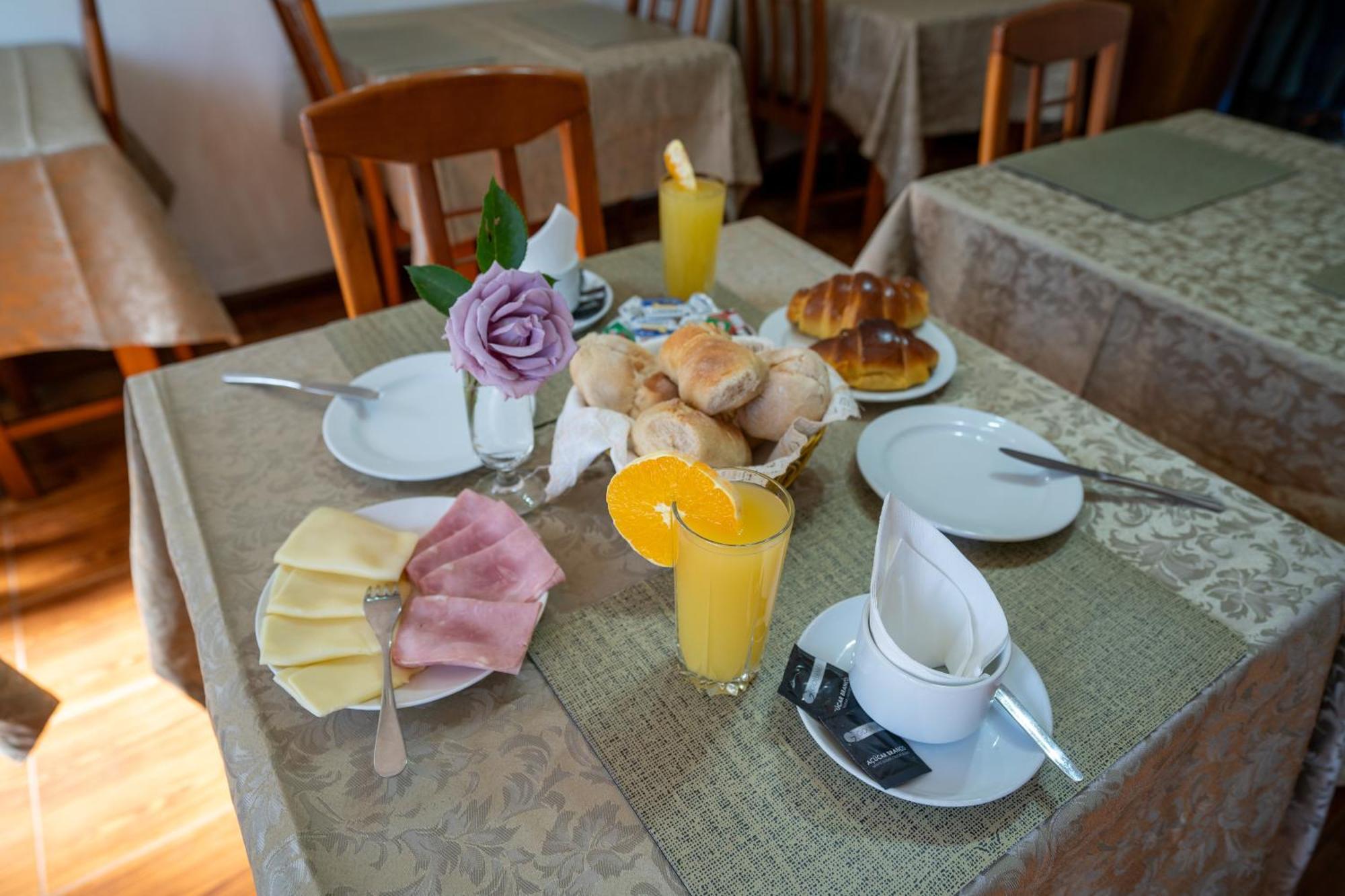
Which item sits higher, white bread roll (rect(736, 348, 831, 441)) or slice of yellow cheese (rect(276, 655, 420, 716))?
white bread roll (rect(736, 348, 831, 441))

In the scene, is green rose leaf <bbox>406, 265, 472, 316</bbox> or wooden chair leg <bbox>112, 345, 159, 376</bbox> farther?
wooden chair leg <bbox>112, 345, 159, 376</bbox>

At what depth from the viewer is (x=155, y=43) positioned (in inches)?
83.7

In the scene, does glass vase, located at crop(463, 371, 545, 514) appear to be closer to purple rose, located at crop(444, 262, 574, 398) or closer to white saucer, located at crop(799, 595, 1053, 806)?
purple rose, located at crop(444, 262, 574, 398)

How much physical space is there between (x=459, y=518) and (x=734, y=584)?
0.81ft

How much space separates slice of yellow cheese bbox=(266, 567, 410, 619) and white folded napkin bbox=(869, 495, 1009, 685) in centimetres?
34

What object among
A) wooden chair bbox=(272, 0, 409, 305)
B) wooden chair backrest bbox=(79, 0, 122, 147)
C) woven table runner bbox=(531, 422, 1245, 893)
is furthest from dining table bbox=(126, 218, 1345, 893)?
wooden chair backrest bbox=(79, 0, 122, 147)

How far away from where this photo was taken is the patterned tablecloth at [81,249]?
1428 mm

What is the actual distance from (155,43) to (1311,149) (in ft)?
8.41

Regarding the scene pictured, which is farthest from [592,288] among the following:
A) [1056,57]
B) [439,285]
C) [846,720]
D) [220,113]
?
[220,113]

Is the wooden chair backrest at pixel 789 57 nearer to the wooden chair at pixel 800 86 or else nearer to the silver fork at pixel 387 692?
the wooden chair at pixel 800 86

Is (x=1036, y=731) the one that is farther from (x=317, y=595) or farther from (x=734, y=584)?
(x=317, y=595)

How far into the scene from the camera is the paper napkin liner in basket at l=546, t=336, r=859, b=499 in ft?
2.10

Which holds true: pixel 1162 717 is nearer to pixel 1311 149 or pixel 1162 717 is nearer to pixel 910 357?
pixel 910 357

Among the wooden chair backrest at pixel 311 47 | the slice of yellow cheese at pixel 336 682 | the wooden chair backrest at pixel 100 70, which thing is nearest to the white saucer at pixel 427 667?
the slice of yellow cheese at pixel 336 682
